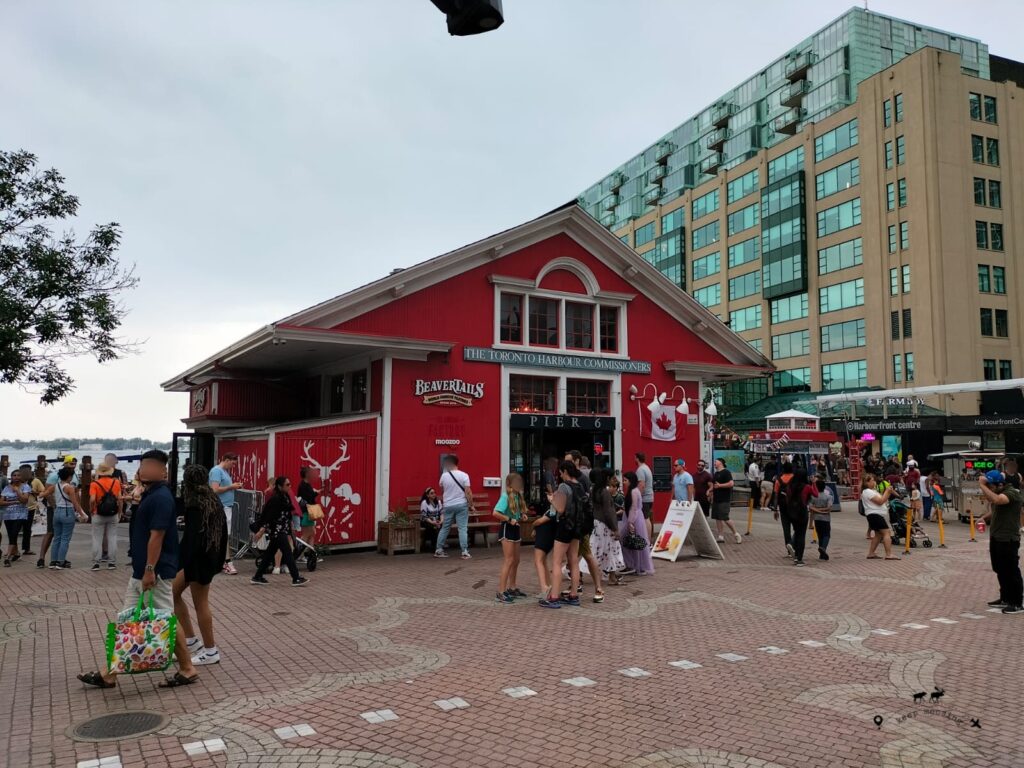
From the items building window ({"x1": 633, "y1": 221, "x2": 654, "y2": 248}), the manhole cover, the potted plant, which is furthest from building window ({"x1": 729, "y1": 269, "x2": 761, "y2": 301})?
the manhole cover

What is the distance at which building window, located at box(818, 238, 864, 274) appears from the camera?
5127cm

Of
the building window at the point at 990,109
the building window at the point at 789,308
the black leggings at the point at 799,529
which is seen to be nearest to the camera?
the black leggings at the point at 799,529

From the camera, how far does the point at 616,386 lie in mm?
17641

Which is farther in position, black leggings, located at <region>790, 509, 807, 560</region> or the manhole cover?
black leggings, located at <region>790, 509, 807, 560</region>

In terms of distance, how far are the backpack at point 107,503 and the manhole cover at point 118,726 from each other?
751cm

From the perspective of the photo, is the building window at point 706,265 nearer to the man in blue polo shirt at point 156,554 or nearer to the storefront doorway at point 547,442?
the storefront doorway at point 547,442

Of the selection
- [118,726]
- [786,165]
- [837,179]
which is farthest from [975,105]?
[118,726]

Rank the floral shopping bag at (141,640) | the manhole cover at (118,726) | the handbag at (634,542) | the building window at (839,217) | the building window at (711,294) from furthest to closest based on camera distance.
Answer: the building window at (711,294), the building window at (839,217), the handbag at (634,542), the floral shopping bag at (141,640), the manhole cover at (118,726)

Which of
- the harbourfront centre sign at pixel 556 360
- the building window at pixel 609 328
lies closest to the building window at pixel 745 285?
the building window at pixel 609 328

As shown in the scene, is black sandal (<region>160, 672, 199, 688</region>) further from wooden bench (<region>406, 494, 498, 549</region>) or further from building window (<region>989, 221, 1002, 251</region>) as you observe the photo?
building window (<region>989, 221, 1002, 251</region>)

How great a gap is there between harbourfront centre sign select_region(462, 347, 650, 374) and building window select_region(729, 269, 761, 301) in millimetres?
47053

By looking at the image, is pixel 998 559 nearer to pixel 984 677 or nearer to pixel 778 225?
pixel 984 677

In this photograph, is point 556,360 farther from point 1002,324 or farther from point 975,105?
point 975,105

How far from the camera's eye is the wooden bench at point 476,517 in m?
14.8
